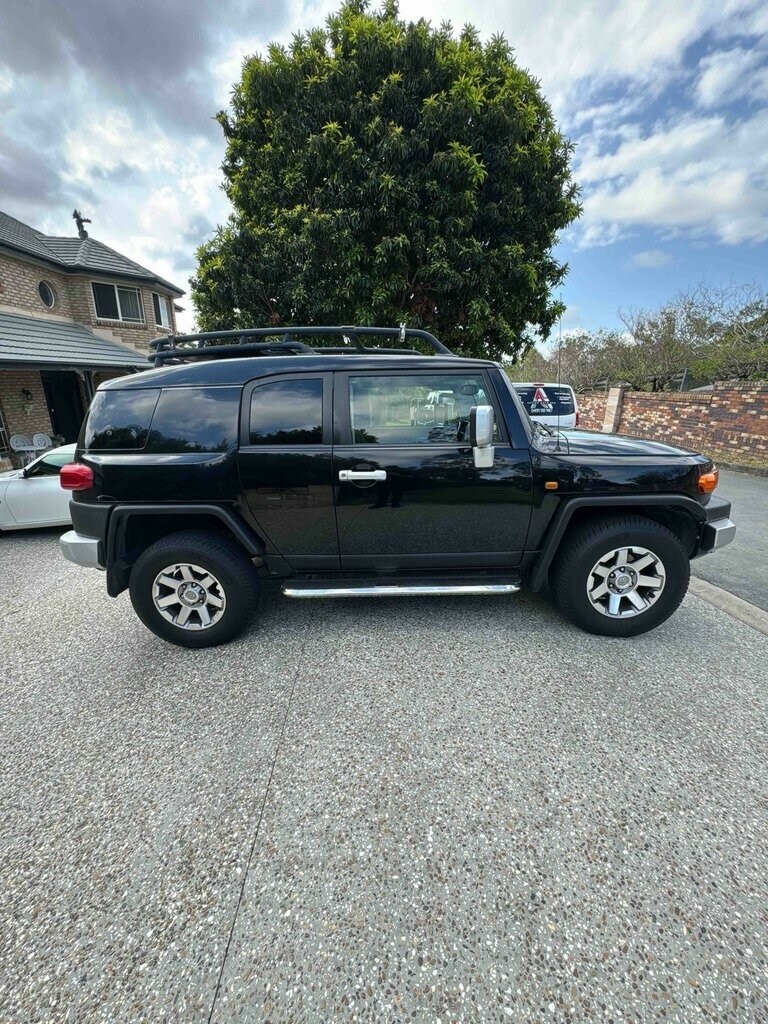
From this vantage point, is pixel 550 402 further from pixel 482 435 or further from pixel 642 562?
pixel 482 435

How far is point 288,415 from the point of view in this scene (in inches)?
107

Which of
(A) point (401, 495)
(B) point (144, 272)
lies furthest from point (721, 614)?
(B) point (144, 272)

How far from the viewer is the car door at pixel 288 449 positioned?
2.69 metres

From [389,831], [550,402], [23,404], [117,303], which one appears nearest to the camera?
[389,831]

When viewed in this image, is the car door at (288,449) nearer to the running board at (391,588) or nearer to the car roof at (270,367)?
the car roof at (270,367)

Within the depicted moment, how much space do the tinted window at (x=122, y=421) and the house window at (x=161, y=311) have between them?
1623 centimetres

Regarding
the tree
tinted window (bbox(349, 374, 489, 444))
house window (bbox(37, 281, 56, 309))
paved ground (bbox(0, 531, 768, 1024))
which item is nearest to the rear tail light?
paved ground (bbox(0, 531, 768, 1024))

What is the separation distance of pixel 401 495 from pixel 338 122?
8293 millimetres

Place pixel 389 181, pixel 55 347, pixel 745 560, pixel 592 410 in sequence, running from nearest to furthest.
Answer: pixel 745 560, pixel 389 181, pixel 55 347, pixel 592 410

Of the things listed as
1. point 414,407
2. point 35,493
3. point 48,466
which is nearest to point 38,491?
point 35,493

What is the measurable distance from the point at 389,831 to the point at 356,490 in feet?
5.84

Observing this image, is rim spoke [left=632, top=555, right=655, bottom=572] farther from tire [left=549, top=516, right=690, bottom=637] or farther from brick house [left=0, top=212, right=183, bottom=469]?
brick house [left=0, top=212, right=183, bottom=469]

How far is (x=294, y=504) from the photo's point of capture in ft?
9.00

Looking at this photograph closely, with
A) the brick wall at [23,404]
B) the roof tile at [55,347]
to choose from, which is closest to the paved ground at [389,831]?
the roof tile at [55,347]
